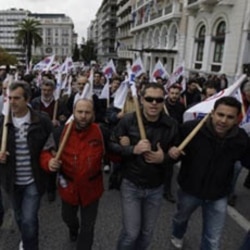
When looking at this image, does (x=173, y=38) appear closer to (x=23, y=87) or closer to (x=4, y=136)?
(x=23, y=87)

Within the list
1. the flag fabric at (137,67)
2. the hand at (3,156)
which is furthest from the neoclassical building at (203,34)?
the hand at (3,156)

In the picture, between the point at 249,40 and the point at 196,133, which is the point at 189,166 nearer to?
the point at 196,133

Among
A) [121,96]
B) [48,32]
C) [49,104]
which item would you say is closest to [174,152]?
[121,96]

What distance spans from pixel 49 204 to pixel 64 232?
2.84ft

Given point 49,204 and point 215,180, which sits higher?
point 215,180

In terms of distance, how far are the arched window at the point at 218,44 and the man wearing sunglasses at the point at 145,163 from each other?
21517 millimetres

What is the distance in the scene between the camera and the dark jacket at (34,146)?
3.14 m

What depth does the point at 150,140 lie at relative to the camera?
303cm

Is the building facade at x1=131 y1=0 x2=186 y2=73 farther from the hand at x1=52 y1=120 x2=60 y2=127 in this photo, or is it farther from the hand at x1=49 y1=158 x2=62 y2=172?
the hand at x1=49 y1=158 x2=62 y2=172

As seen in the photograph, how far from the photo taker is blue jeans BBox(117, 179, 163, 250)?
10.2ft

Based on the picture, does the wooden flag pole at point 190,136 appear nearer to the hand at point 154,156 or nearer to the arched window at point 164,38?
the hand at point 154,156

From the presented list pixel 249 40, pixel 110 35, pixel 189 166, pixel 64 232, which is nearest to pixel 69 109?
pixel 64 232

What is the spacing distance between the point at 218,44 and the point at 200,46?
3.01m

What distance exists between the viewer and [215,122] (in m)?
3.07
